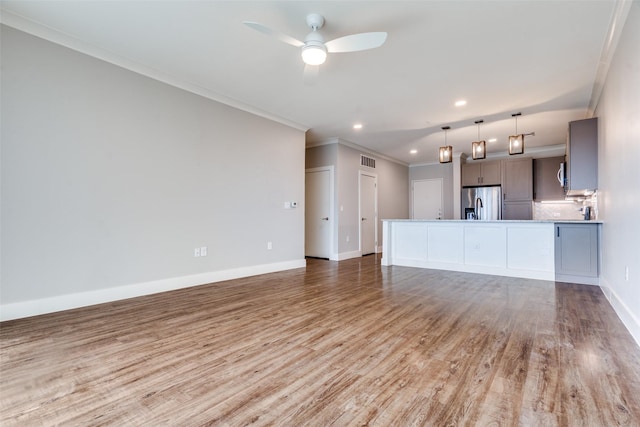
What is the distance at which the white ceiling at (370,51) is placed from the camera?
2570 mm

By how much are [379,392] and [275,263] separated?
3.75 m

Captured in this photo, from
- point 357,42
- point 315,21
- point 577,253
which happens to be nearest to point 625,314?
point 577,253

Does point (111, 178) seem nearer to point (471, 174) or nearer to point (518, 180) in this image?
point (471, 174)

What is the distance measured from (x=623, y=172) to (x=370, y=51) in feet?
8.24

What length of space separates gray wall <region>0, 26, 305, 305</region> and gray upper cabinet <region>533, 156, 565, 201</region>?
6.56m

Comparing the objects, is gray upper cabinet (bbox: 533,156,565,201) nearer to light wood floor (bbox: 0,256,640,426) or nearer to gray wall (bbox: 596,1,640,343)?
gray wall (bbox: 596,1,640,343)

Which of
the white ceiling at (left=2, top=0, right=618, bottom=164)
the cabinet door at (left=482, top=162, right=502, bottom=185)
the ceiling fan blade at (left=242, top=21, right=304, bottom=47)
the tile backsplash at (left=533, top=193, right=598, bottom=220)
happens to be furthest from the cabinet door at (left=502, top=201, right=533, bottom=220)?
the ceiling fan blade at (left=242, top=21, right=304, bottom=47)

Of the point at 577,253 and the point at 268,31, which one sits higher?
the point at 268,31

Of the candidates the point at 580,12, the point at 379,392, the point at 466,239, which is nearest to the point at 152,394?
the point at 379,392

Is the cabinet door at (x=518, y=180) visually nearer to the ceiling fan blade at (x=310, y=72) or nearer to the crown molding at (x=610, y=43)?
the crown molding at (x=610, y=43)

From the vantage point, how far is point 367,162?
7613 mm

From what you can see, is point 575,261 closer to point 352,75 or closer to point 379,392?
point 352,75

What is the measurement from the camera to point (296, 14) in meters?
2.63

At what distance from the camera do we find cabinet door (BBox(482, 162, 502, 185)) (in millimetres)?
7670
